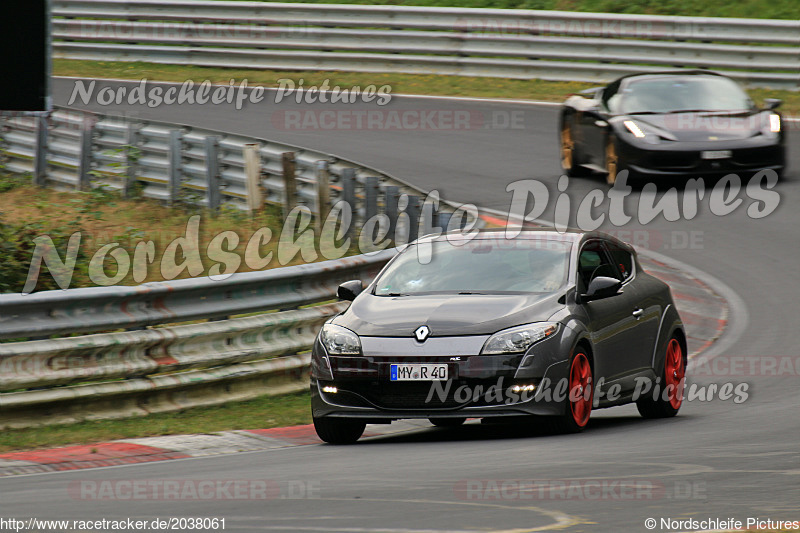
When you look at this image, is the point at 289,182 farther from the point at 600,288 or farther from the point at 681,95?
the point at 600,288

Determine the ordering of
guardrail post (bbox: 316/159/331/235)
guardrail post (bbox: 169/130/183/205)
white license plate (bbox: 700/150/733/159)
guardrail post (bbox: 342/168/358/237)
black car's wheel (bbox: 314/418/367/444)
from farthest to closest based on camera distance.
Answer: white license plate (bbox: 700/150/733/159) → guardrail post (bbox: 169/130/183/205) → guardrail post (bbox: 316/159/331/235) → guardrail post (bbox: 342/168/358/237) → black car's wheel (bbox: 314/418/367/444)

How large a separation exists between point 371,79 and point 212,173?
1161 cm

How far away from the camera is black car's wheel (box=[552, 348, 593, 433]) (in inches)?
376

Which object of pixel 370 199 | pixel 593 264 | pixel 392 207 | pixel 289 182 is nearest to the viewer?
pixel 593 264

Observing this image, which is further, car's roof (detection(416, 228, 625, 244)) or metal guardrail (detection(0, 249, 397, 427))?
car's roof (detection(416, 228, 625, 244))

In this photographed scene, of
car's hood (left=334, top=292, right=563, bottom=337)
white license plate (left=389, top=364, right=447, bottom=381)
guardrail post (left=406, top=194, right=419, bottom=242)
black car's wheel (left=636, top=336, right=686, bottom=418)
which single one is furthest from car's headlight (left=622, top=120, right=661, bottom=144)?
white license plate (left=389, top=364, right=447, bottom=381)

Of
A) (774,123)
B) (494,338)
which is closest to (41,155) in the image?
(774,123)

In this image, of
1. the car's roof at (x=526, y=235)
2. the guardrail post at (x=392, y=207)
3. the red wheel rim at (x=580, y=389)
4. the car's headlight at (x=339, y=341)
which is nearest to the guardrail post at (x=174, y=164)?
the guardrail post at (x=392, y=207)

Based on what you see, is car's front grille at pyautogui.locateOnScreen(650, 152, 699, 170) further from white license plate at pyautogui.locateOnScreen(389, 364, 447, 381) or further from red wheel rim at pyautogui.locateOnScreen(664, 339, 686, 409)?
white license plate at pyautogui.locateOnScreen(389, 364, 447, 381)

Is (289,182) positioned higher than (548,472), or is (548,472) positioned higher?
(548,472)

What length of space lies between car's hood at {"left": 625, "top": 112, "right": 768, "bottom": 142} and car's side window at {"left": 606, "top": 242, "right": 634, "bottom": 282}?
7.32m

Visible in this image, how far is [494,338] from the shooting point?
941 centimetres

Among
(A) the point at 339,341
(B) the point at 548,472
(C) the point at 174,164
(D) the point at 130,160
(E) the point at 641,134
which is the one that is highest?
(B) the point at 548,472

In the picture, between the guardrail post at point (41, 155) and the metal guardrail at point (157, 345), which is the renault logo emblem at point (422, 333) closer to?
the metal guardrail at point (157, 345)
